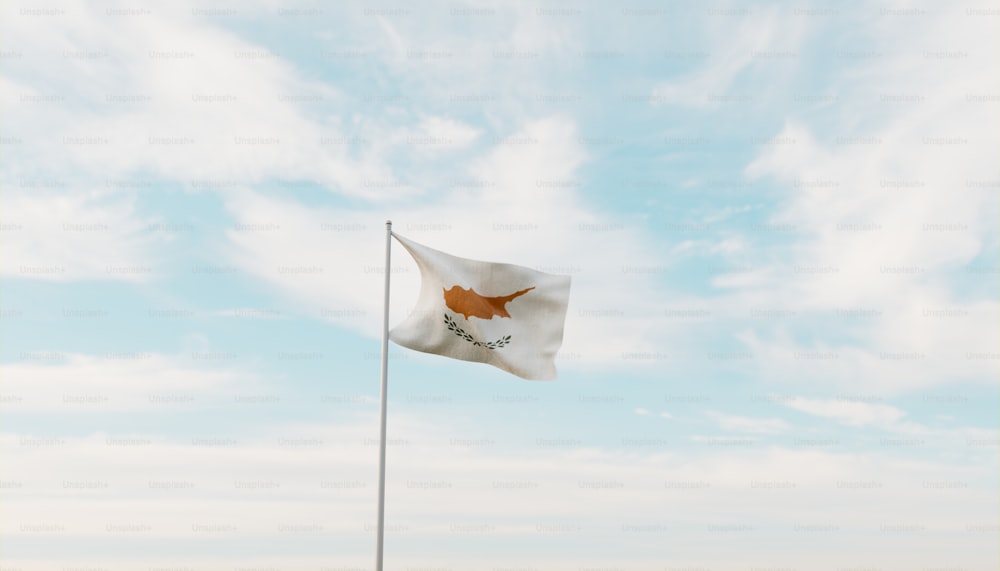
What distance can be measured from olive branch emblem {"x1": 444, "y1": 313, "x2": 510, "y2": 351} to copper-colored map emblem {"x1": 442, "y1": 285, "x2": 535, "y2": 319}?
0.82 feet

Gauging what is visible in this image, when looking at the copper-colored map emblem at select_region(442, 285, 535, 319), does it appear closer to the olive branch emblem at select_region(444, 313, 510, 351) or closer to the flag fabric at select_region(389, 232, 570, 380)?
the flag fabric at select_region(389, 232, 570, 380)

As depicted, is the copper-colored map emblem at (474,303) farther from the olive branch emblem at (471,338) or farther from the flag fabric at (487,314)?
the olive branch emblem at (471,338)

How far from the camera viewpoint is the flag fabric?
20375 millimetres

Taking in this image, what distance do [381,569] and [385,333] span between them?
4.41 m

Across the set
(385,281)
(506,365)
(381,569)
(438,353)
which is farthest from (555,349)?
(381,569)

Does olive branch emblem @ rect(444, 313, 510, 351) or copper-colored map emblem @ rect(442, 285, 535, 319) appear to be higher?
copper-colored map emblem @ rect(442, 285, 535, 319)

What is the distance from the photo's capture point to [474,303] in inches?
811

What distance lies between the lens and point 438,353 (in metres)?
20.5

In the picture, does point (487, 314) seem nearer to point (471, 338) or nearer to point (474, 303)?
point (474, 303)

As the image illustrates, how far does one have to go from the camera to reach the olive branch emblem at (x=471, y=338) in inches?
802

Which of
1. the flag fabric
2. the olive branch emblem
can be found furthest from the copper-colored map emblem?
the olive branch emblem

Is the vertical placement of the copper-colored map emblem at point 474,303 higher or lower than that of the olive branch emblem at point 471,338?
higher

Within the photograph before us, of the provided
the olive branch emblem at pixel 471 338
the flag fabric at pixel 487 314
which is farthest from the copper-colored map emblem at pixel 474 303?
the olive branch emblem at pixel 471 338

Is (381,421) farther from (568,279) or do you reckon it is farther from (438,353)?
(568,279)
